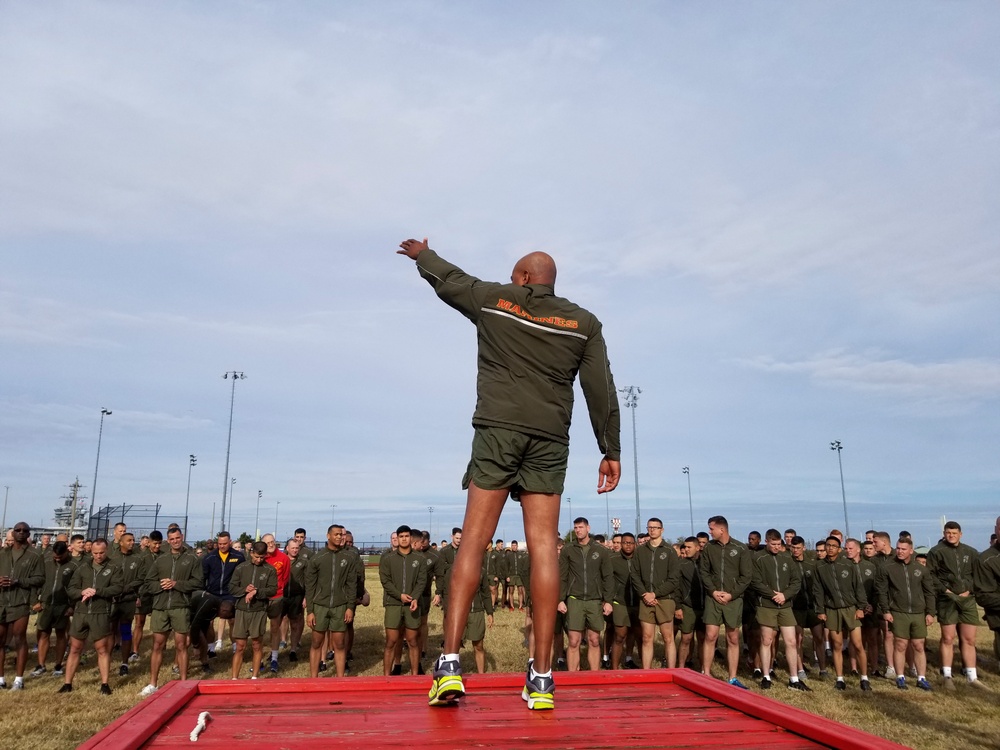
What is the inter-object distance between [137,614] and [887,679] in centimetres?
1480

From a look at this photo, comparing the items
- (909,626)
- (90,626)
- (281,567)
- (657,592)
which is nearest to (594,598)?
(657,592)

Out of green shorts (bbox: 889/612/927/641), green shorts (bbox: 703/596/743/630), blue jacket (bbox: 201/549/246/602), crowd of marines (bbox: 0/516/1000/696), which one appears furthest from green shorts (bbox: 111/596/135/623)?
green shorts (bbox: 889/612/927/641)

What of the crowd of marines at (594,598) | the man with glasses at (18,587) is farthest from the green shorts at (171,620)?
the man with glasses at (18,587)

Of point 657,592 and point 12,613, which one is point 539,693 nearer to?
point 657,592

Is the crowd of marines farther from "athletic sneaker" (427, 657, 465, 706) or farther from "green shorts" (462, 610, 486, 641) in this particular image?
"athletic sneaker" (427, 657, 465, 706)

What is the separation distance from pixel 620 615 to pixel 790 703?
3191 millimetres

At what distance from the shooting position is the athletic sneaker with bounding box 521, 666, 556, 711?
13.1 ft

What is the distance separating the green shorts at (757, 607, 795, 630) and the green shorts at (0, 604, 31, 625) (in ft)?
42.3

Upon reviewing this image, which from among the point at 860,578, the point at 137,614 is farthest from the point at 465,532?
the point at 137,614

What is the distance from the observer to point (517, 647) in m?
17.2

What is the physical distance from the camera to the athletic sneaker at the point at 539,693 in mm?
3999

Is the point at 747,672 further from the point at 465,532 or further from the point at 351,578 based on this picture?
the point at 465,532

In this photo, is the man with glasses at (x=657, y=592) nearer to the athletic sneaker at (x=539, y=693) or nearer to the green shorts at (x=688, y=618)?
the green shorts at (x=688, y=618)

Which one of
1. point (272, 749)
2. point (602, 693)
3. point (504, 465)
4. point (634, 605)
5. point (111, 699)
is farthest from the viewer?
point (634, 605)
